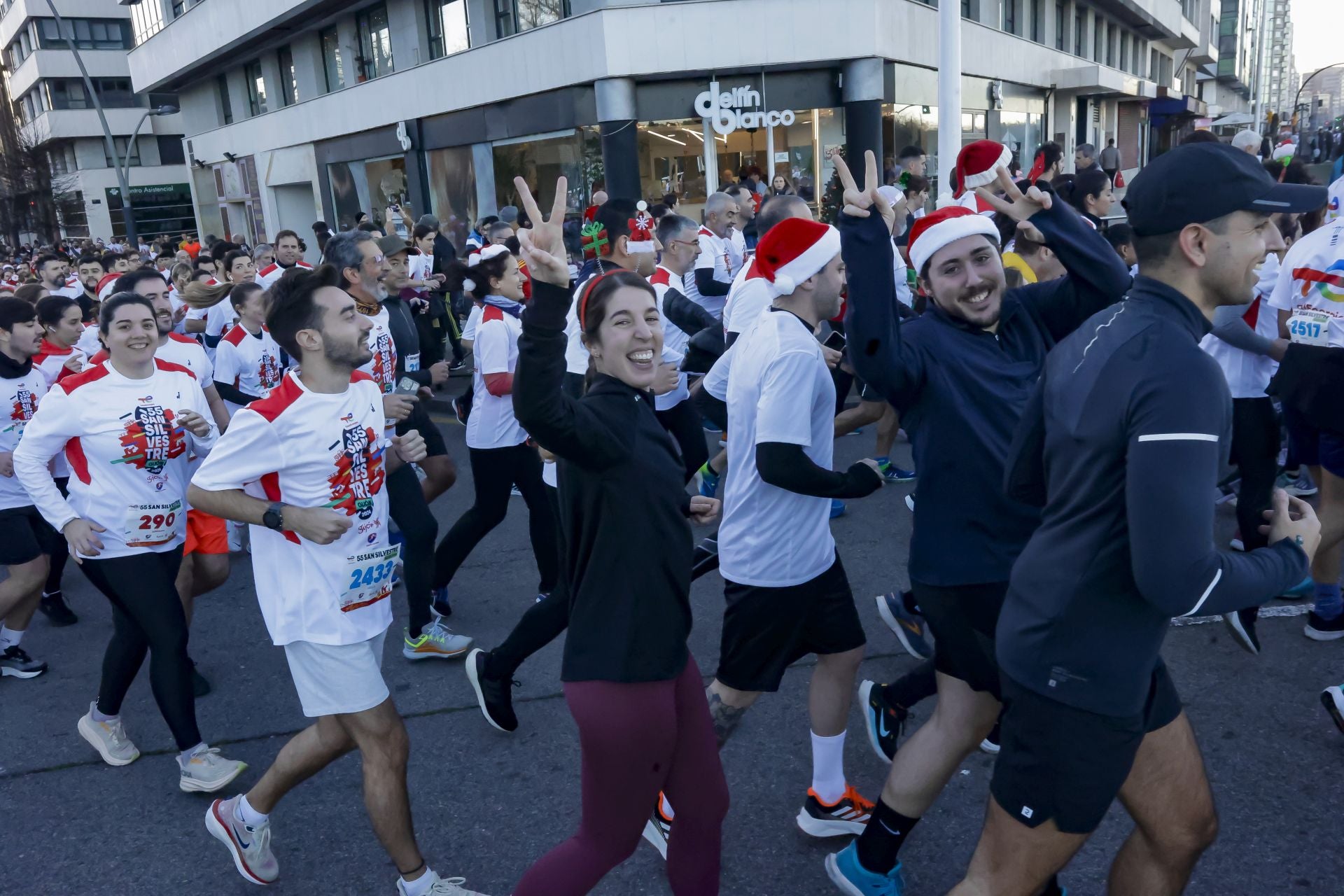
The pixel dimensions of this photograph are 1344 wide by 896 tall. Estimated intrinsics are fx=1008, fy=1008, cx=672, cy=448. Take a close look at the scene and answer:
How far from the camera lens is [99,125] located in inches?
2378

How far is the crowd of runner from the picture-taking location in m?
2.03

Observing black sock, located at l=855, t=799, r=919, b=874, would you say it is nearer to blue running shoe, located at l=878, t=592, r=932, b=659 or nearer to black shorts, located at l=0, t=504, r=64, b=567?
blue running shoe, located at l=878, t=592, r=932, b=659

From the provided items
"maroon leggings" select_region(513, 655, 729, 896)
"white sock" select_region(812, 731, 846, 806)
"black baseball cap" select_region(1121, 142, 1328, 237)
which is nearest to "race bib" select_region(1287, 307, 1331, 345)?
"black baseball cap" select_region(1121, 142, 1328, 237)

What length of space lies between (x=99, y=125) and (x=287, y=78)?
34920mm

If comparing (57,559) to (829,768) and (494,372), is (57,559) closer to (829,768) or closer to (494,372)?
(494,372)

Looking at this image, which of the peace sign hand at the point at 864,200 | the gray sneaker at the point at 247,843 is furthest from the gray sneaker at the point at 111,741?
the peace sign hand at the point at 864,200

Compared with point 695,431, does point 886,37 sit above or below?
above

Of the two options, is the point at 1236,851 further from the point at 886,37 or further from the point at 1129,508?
the point at 886,37

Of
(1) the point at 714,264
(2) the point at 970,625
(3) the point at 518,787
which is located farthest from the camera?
(1) the point at 714,264

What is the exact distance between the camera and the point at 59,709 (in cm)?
486

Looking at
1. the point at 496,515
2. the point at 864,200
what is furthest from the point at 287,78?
the point at 864,200

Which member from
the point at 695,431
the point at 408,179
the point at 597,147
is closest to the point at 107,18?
the point at 408,179

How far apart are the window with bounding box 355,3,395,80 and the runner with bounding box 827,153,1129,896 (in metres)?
27.0

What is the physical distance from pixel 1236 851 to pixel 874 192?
2.31 m
